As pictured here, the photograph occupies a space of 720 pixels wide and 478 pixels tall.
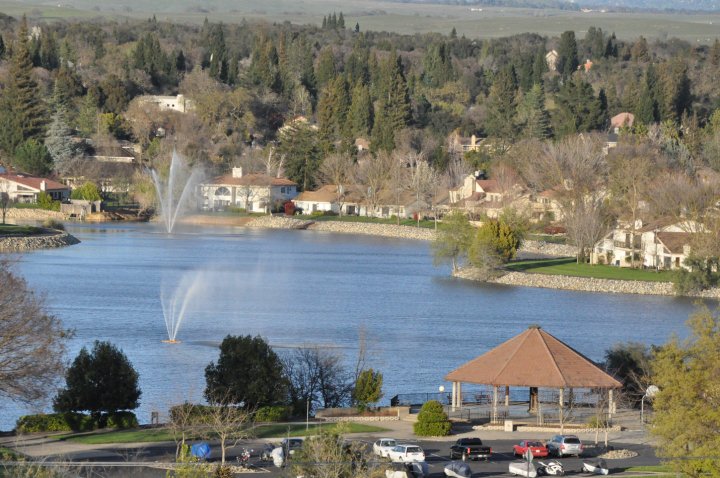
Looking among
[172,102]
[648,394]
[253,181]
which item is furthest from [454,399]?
[172,102]

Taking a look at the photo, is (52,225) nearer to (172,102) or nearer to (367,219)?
(367,219)

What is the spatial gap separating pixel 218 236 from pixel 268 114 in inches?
1545

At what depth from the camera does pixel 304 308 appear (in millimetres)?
48969

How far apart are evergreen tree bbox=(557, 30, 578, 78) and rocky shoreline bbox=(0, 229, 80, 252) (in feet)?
251

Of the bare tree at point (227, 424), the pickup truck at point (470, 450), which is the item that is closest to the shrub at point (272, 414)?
the bare tree at point (227, 424)

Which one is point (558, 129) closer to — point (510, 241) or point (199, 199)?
point (199, 199)

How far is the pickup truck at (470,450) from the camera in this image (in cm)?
2586

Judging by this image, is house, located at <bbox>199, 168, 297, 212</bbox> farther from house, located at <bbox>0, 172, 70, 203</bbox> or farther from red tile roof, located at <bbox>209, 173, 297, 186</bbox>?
house, located at <bbox>0, 172, 70, 203</bbox>

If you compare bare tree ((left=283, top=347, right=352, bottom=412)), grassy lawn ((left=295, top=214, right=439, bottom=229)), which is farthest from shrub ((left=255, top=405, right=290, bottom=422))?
grassy lawn ((left=295, top=214, right=439, bottom=229))

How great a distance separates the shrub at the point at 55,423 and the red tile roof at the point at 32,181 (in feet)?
192

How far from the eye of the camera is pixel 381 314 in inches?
1887

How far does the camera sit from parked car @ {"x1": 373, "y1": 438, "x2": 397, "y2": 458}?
25406 millimetres

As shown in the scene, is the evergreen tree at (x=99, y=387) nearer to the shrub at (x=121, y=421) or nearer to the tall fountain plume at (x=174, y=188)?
the shrub at (x=121, y=421)

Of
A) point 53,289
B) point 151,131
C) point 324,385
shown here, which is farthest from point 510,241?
point 151,131
